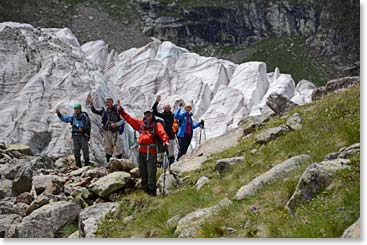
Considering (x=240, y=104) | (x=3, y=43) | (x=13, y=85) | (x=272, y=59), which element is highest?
(x=3, y=43)

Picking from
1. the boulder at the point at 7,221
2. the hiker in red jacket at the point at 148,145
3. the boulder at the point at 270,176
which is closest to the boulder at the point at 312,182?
the boulder at the point at 270,176

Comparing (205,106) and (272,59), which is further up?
(205,106)

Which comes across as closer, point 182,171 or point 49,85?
point 182,171

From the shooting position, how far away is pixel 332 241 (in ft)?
20.0

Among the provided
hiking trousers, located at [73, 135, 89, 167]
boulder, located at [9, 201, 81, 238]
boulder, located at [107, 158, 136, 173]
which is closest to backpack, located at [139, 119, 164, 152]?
boulder, located at [9, 201, 81, 238]

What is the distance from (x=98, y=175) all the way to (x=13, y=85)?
18.9 m

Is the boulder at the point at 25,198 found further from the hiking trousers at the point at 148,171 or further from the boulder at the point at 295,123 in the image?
the boulder at the point at 295,123

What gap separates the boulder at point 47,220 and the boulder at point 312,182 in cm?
420

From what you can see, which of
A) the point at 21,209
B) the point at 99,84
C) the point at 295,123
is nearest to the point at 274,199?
the point at 295,123

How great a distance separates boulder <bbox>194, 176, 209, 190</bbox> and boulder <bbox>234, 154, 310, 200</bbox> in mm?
1323

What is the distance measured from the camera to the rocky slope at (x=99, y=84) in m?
24.9

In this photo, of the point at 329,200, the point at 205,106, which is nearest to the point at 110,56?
the point at 205,106

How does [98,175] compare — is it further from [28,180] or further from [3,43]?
[3,43]

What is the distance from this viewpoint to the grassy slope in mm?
6504
